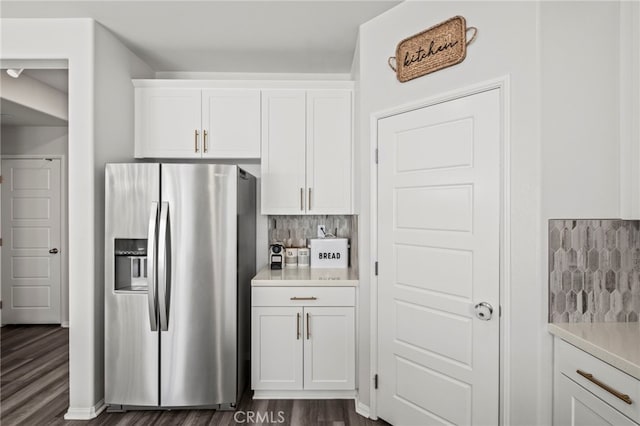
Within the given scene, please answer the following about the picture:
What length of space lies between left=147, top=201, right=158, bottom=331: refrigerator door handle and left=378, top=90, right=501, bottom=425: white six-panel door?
4.98 ft

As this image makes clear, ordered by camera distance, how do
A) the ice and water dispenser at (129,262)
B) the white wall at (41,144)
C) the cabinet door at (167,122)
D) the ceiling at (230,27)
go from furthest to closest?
the white wall at (41,144)
the cabinet door at (167,122)
the ice and water dispenser at (129,262)
the ceiling at (230,27)

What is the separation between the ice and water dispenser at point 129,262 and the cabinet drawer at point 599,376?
2503mm

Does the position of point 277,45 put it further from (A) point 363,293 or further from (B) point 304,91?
(A) point 363,293

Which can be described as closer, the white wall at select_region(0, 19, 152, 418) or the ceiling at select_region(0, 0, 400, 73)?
the ceiling at select_region(0, 0, 400, 73)

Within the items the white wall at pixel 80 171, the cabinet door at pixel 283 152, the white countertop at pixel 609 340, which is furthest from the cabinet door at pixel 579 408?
the white wall at pixel 80 171

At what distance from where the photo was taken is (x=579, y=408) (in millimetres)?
1471

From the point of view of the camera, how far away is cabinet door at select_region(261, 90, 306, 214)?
3092mm

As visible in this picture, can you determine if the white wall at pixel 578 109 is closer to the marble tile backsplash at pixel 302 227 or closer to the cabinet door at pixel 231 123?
the marble tile backsplash at pixel 302 227

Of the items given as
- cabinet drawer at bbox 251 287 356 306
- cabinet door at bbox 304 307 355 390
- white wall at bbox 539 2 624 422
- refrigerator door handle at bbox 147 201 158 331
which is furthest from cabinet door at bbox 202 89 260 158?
white wall at bbox 539 2 624 422

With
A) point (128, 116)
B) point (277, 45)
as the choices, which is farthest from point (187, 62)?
point (277, 45)

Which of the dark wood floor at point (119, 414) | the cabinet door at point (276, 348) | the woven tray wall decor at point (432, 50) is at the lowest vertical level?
the dark wood floor at point (119, 414)

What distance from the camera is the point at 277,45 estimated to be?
9.43ft

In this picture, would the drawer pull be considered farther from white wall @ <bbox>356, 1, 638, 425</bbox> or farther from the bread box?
the bread box

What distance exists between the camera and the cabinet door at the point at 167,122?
3.07 meters
